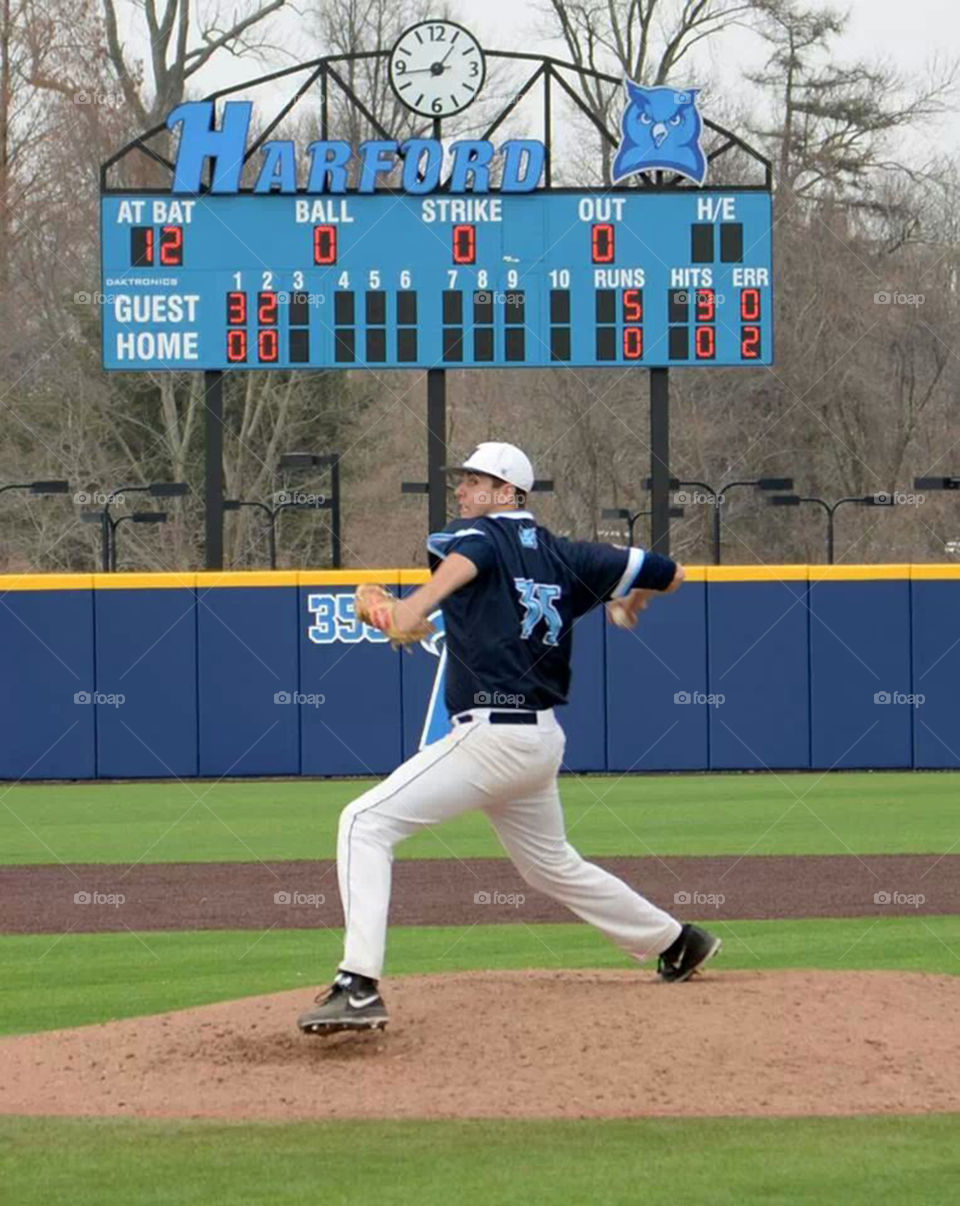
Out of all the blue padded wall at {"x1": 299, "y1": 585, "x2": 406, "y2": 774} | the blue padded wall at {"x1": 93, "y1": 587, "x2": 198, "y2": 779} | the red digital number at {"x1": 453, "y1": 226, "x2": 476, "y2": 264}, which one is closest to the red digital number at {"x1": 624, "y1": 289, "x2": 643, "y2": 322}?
the red digital number at {"x1": 453, "y1": 226, "x2": 476, "y2": 264}

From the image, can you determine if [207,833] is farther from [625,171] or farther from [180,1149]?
[180,1149]

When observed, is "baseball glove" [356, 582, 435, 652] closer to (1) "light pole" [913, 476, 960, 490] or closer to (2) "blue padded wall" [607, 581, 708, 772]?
(1) "light pole" [913, 476, 960, 490]

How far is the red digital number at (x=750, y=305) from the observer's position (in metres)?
19.5

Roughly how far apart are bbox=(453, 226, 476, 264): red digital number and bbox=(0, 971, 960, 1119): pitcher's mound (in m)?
13.0

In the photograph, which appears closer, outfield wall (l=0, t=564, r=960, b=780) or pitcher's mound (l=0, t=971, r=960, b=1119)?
pitcher's mound (l=0, t=971, r=960, b=1119)

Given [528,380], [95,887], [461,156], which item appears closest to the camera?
[95,887]

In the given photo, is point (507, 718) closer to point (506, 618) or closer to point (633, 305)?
point (506, 618)

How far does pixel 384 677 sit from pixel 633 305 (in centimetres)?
455

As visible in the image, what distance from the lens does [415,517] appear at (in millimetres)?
34219

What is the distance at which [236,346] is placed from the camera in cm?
1958

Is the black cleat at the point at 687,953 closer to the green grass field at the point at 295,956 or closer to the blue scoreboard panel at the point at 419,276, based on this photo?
the green grass field at the point at 295,956

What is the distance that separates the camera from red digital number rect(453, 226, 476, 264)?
1939cm

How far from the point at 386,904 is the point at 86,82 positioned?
97.6ft

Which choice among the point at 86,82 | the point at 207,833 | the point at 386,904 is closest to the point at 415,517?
the point at 86,82
